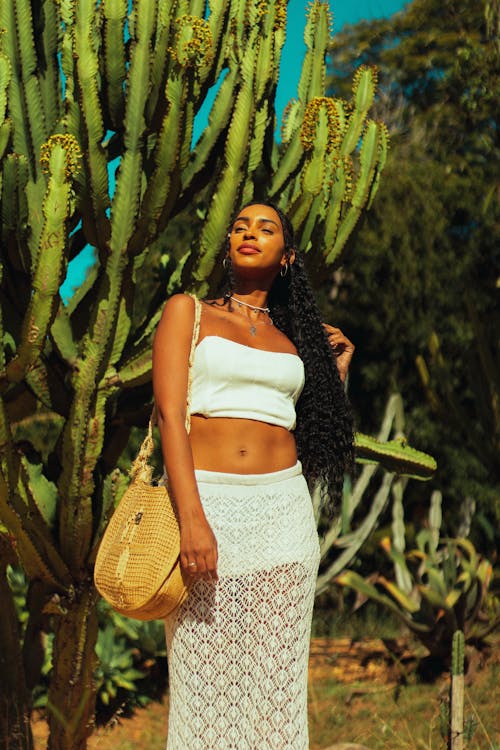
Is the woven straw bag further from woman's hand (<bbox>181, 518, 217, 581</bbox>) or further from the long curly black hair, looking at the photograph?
the long curly black hair

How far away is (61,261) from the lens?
3930 mm

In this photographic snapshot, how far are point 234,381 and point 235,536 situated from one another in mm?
439

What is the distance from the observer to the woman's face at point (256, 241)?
10.0 ft

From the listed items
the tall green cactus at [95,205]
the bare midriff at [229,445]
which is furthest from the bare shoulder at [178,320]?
the tall green cactus at [95,205]

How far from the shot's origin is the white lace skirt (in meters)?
2.73

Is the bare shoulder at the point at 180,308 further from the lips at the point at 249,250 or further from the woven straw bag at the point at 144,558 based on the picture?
the lips at the point at 249,250

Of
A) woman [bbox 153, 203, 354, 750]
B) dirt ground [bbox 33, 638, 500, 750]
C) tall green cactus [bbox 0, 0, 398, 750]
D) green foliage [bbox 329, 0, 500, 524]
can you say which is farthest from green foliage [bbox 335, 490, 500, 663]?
woman [bbox 153, 203, 354, 750]

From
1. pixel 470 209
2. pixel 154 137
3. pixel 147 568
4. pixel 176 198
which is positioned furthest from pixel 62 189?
pixel 470 209

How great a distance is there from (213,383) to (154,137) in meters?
2.38

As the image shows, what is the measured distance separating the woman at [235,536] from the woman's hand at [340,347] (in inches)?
19.2

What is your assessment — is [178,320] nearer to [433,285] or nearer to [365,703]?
[365,703]

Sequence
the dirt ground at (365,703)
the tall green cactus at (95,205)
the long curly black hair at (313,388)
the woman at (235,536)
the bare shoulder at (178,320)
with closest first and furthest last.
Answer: the woman at (235,536)
the bare shoulder at (178,320)
the long curly black hair at (313,388)
the tall green cactus at (95,205)
the dirt ground at (365,703)

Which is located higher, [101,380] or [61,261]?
[61,261]

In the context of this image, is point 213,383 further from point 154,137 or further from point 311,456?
point 154,137
